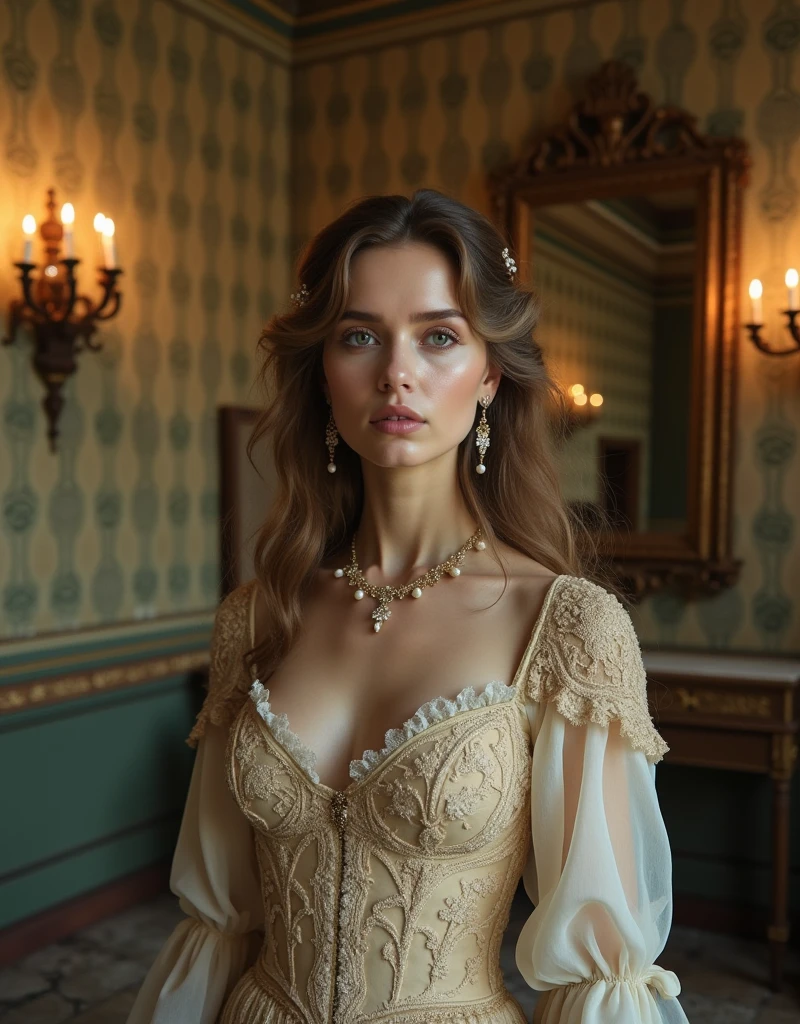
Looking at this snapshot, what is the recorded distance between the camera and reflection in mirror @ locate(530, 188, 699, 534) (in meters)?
3.88

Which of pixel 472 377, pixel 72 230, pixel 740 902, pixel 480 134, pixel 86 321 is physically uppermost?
pixel 480 134

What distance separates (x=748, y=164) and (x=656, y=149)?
0.34m

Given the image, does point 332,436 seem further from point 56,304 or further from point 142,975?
point 142,975

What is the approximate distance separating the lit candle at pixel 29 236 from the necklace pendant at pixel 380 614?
2359 millimetres

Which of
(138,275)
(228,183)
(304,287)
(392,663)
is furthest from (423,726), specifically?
(228,183)

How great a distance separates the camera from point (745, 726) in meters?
3.39

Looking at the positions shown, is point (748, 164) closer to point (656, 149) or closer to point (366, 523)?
point (656, 149)

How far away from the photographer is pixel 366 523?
1.56 m

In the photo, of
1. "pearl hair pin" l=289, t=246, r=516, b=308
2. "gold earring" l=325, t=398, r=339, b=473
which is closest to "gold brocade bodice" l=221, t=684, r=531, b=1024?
"gold earring" l=325, t=398, r=339, b=473

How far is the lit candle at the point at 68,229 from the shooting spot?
11.0ft

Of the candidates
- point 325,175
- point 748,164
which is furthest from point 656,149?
point 325,175

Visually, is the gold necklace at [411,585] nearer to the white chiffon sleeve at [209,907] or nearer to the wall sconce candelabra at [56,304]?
the white chiffon sleeve at [209,907]

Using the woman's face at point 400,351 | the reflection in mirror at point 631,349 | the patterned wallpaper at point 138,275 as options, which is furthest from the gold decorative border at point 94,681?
the woman's face at point 400,351

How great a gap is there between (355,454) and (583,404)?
8.14ft
